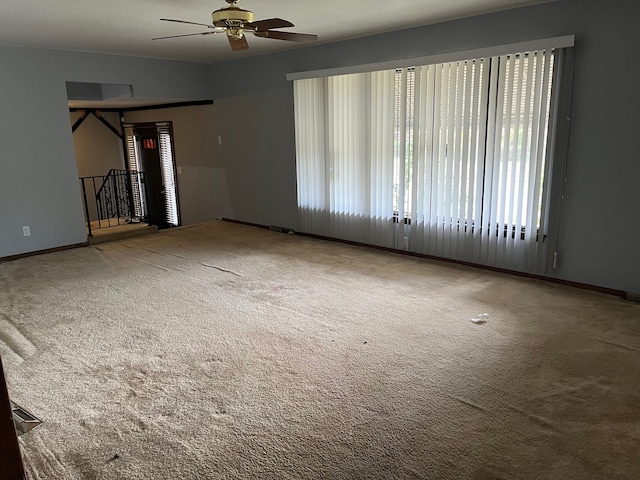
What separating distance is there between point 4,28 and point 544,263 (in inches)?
226

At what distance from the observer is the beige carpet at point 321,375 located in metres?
2.17

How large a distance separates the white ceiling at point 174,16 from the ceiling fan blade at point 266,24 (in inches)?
17.6

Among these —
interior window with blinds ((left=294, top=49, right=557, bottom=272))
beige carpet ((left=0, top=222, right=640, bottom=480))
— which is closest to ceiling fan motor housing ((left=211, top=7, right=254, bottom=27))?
interior window with blinds ((left=294, top=49, right=557, bottom=272))

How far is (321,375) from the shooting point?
290 centimetres

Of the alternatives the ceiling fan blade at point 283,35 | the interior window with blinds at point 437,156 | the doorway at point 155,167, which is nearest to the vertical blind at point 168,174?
the doorway at point 155,167

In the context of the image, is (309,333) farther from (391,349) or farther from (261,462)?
(261,462)

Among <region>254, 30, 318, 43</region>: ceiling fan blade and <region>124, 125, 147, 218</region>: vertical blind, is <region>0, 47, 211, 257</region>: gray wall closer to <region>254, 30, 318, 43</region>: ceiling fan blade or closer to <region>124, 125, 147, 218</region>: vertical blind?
<region>254, 30, 318, 43</region>: ceiling fan blade

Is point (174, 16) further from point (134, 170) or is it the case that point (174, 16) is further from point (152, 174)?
point (134, 170)

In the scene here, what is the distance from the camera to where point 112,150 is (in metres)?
10.3

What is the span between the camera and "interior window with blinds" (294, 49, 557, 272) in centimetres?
432

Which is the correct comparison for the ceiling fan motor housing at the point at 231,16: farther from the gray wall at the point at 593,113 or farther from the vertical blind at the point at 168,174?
the vertical blind at the point at 168,174

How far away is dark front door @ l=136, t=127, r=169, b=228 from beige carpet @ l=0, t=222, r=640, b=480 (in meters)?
4.86

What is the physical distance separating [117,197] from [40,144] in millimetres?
4499

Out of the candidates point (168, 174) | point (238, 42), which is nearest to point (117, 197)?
point (168, 174)
